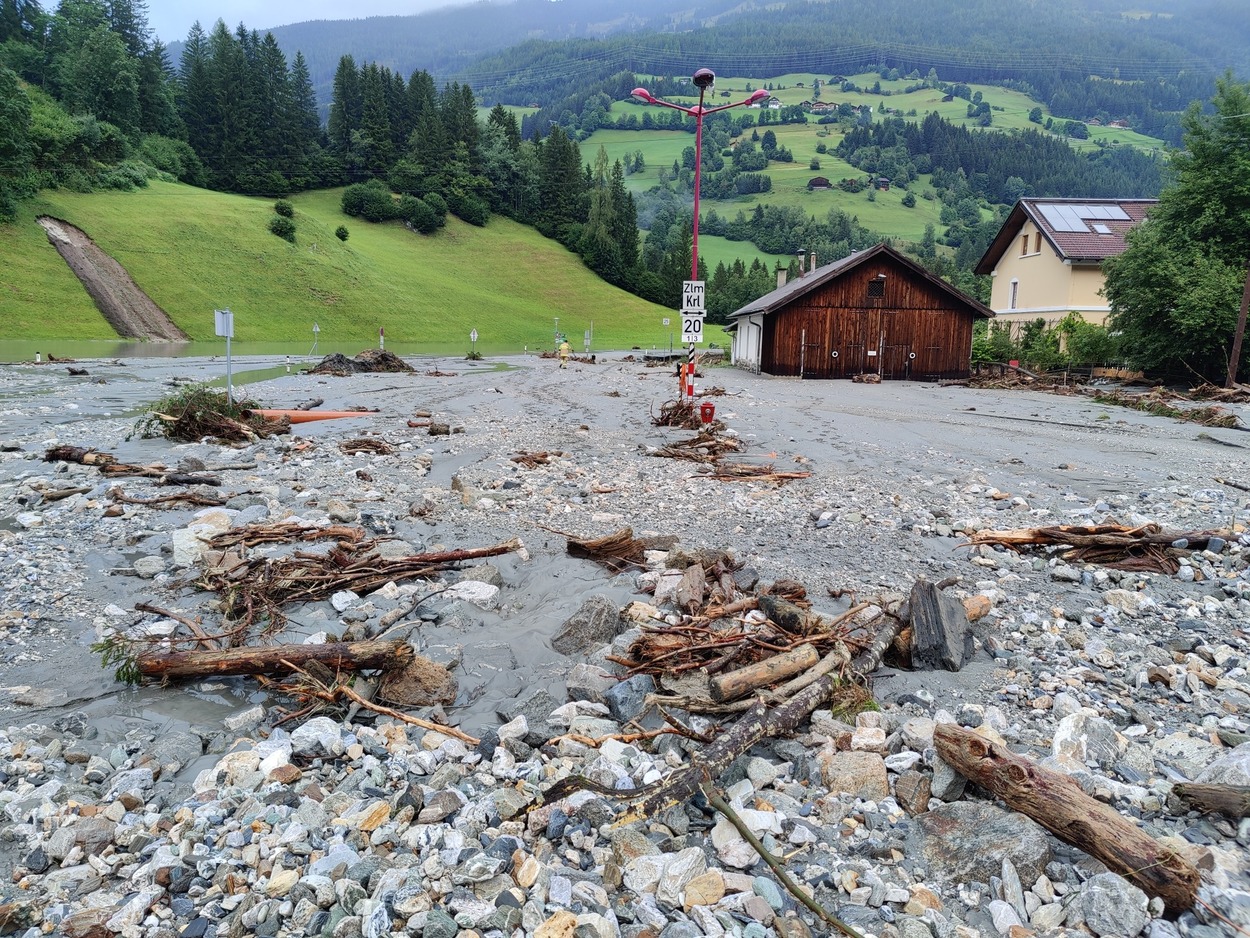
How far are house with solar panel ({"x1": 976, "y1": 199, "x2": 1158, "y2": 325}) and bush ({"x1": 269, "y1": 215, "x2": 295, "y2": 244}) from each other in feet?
194

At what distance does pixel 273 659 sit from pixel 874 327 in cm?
3846

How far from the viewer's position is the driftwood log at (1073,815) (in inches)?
122

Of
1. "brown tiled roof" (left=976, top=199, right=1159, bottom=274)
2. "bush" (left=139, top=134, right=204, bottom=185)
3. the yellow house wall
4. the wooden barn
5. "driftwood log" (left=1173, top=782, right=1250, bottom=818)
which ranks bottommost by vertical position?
"driftwood log" (left=1173, top=782, right=1250, bottom=818)

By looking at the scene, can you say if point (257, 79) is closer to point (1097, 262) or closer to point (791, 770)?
point (1097, 262)

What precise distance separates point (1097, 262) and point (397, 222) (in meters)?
79.3

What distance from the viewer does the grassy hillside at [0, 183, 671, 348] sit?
54000 mm

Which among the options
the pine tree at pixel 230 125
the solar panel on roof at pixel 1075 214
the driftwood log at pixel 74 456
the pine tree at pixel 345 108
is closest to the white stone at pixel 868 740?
the driftwood log at pixel 74 456

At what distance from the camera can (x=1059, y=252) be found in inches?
1705

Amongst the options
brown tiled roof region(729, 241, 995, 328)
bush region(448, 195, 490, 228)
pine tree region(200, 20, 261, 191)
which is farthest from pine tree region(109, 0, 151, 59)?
brown tiled roof region(729, 241, 995, 328)

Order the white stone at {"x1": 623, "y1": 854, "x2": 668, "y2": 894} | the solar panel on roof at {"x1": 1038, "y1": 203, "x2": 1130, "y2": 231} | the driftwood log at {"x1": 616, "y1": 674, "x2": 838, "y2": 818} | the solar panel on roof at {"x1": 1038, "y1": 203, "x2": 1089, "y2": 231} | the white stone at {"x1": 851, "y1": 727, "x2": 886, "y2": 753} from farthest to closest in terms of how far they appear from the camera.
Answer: the solar panel on roof at {"x1": 1038, "y1": 203, "x2": 1130, "y2": 231} < the solar panel on roof at {"x1": 1038, "y1": 203, "x2": 1089, "y2": 231} < the white stone at {"x1": 851, "y1": 727, "x2": 886, "y2": 753} < the driftwood log at {"x1": 616, "y1": 674, "x2": 838, "y2": 818} < the white stone at {"x1": 623, "y1": 854, "x2": 668, "y2": 894}

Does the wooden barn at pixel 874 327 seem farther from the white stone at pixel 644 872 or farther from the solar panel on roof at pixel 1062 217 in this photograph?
the white stone at pixel 644 872

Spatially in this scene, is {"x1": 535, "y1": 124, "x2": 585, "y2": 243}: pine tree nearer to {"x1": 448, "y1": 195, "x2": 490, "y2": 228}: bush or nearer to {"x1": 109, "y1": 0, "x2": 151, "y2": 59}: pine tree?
{"x1": 448, "y1": 195, "x2": 490, "y2": 228}: bush

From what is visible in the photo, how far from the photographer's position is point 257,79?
103250mm

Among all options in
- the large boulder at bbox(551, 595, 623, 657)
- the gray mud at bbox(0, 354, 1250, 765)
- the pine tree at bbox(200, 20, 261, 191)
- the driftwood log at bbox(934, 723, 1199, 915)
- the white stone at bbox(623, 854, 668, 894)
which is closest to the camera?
the driftwood log at bbox(934, 723, 1199, 915)
